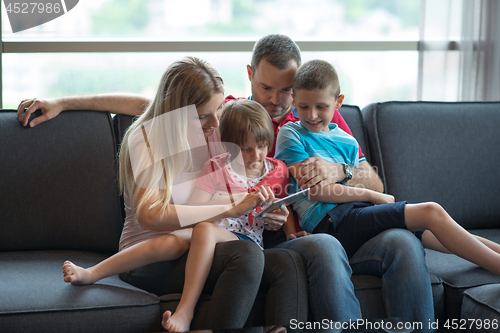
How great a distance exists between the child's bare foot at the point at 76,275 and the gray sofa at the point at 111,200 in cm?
3

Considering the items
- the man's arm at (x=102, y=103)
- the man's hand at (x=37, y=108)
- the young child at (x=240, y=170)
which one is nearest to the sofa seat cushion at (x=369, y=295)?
the young child at (x=240, y=170)

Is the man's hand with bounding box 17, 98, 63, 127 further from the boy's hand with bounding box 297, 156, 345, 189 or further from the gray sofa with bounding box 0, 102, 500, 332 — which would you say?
the boy's hand with bounding box 297, 156, 345, 189

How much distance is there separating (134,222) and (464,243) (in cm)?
106

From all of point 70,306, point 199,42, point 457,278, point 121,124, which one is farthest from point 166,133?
point 199,42

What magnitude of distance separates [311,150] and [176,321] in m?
0.76

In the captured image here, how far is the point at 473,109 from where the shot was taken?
6.28 feet

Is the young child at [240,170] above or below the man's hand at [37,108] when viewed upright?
below

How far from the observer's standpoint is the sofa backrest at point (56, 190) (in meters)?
1.50

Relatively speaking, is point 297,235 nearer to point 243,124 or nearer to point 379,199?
point 379,199

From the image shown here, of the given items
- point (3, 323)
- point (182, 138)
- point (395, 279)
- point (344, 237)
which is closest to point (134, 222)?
point (182, 138)

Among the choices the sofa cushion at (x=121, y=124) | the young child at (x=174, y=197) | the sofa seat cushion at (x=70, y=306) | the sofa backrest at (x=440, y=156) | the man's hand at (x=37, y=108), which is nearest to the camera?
the sofa seat cushion at (x=70, y=306)

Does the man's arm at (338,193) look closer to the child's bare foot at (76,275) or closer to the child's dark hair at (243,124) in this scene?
the child's dark hair at (243,124)

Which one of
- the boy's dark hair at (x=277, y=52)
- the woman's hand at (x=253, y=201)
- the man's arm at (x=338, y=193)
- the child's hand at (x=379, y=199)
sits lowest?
the child's hand at (x=379, y=199)

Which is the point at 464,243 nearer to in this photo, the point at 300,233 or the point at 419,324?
the point at 419,324
